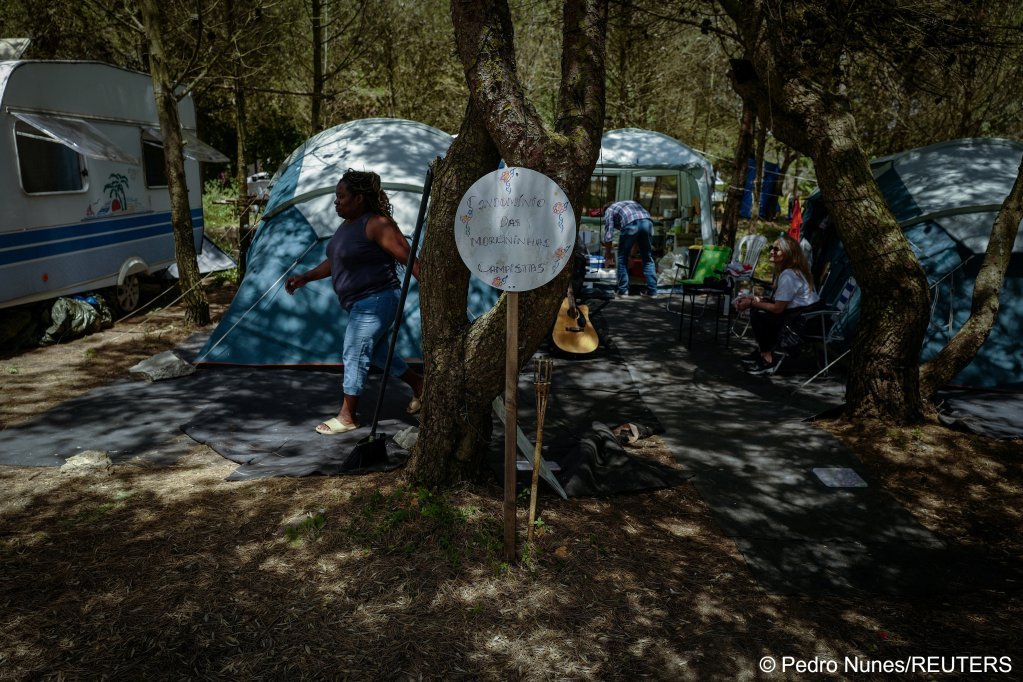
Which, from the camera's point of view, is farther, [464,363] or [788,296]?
[788,296]

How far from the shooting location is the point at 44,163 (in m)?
7.87

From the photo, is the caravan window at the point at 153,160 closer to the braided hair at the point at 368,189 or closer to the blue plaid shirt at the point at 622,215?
the braided hair at the point at 368,189

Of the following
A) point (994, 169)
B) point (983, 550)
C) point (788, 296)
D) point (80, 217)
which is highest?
point (994, 169)

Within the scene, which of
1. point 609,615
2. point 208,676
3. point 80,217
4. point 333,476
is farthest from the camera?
point 80,217

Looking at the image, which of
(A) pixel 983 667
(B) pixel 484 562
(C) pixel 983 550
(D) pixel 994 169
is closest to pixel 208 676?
(B) pixel 484 562

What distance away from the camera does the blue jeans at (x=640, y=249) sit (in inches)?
453

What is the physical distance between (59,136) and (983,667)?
865cm

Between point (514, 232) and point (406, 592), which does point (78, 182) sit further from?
point (406, 592)

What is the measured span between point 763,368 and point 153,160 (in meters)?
8.23

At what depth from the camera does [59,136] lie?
7703mm

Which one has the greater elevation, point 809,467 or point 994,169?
point 994,169

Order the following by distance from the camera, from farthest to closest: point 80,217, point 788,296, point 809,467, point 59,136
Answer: point 80,217
point 59,136
point 788,296
point 809,467

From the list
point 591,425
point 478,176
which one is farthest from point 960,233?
point 478,176

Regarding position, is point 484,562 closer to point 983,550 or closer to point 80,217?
point 983,550
